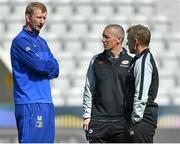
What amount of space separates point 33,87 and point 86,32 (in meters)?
10.9

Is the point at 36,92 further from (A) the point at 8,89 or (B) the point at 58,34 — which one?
(B) the point at 58,34

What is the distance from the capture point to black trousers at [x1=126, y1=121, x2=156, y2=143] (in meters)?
4.87

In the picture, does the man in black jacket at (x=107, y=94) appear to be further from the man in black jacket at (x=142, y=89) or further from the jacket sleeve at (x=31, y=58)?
the jacket sleeve at (x=31, y=58)

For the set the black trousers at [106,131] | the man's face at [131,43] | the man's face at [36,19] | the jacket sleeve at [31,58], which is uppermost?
the man's face at [36,19]

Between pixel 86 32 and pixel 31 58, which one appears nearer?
pixel 31 58

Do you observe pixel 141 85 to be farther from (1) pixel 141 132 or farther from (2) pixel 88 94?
(2) pixel 88 94

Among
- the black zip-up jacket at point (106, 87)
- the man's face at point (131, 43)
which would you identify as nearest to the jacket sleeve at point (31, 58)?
the black zip-up jacket at point (106, 87)

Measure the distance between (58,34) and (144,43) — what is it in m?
10.7

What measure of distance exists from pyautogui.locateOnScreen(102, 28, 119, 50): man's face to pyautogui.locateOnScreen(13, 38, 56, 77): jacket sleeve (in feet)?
1.59

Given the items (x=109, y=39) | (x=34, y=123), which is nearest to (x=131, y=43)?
(x=109, y=39)

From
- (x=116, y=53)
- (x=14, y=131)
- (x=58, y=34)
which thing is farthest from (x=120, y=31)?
(x=58, y=34)

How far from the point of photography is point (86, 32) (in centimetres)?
1572

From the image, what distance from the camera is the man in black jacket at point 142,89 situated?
4.82 meters

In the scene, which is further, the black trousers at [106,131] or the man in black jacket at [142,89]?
the black trousers at [106,131]
